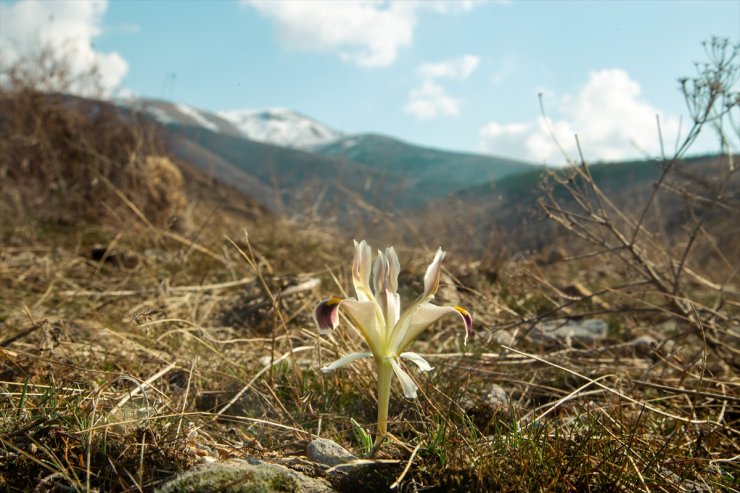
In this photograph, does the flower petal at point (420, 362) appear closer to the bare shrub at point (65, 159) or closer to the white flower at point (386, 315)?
the white flower at point (386, 315)

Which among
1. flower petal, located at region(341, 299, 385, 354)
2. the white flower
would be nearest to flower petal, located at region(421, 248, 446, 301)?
the white flower

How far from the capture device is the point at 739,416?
8.91ft

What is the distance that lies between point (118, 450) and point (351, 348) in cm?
124

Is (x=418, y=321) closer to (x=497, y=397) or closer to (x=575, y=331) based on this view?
(x=497, y=397)

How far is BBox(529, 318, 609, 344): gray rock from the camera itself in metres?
3.82

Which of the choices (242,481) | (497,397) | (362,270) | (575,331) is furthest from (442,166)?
(242,481)

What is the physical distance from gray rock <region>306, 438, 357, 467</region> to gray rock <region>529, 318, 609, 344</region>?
2.16m

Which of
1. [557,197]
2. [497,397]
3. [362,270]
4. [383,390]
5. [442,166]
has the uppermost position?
[442,166]

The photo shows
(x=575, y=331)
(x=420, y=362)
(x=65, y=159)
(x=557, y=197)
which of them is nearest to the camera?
(x=420, y=362)

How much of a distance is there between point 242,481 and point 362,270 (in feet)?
2.37

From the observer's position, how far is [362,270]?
190 cm

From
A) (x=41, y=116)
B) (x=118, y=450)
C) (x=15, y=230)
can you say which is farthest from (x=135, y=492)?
(x=41, y=116)

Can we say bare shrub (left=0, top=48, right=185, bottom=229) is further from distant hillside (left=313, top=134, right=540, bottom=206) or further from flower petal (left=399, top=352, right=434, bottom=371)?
distant hillside (left=313, top=134, right=540, bottom=206)

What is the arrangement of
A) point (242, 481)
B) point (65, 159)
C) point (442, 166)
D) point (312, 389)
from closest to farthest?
1. point (242, 481)
2. point (312, 389)
3. point (65, 159)
4. point (442, 166)
